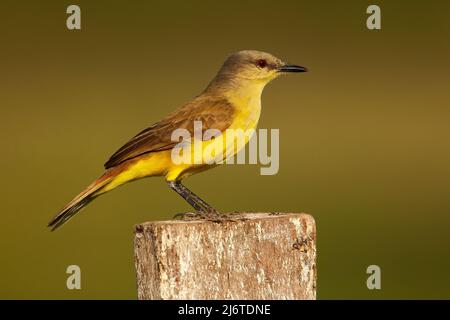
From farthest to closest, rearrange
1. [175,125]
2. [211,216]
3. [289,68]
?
[289,68], [175,125], [211,216]

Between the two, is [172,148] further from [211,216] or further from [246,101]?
[211,216]

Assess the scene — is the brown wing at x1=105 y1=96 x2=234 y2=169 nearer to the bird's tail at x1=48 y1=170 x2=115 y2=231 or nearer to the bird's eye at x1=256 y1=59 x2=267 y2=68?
the bird's tail at x1=48 y1=170 x2=115 y2=231

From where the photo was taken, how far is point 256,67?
711 centimetres

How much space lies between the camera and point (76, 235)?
11.8 meters

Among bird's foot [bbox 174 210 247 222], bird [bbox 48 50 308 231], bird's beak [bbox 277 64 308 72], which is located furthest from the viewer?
bird's beak [bbox 277 64 308 72]

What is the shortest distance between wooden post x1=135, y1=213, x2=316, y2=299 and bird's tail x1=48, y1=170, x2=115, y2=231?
1.33m

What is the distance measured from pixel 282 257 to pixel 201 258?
1.26ft

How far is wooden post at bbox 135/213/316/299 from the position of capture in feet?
15.5

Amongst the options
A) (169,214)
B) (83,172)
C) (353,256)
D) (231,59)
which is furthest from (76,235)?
(231,59)

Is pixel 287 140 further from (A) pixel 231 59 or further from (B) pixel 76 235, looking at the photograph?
(A) pixel 231 59

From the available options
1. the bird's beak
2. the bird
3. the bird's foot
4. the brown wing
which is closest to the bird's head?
the bird's beak

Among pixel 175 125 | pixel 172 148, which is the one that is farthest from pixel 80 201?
pixel 175 125

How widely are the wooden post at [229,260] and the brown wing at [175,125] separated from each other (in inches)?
56.0

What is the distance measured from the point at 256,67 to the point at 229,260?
2596 millimetres
